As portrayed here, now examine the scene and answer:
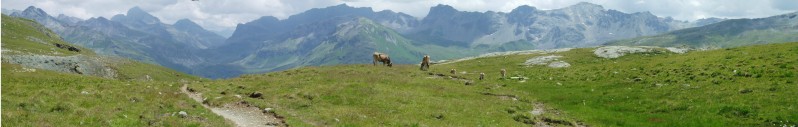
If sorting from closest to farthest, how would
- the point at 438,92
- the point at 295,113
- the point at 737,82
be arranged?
the point at 295,113 → the point at 737,82 → the point at 438,92

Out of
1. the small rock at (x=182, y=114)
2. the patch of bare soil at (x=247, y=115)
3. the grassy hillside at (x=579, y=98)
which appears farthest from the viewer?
the grassy hillside at (x=579, y=98)

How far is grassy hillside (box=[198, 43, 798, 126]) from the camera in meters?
27.5

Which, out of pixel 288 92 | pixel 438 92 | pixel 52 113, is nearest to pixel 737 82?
pixel 438 92

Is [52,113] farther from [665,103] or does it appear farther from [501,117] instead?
[665,103]

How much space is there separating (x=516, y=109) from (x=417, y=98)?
6.96 m

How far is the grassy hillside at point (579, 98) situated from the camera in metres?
27.5

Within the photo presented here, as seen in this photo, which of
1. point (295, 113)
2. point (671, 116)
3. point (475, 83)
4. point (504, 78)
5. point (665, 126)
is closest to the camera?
point (665, 126)

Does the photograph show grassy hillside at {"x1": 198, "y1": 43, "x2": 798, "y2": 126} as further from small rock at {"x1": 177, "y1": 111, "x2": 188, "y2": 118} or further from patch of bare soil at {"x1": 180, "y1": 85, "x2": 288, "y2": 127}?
small rock at {"x1": 177, "y1": 111, "x2": 188, "y2": 118}

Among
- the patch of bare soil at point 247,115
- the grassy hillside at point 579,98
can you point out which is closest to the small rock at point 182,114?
the patch of bare soil at point 247,115

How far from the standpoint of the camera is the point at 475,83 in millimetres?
54969

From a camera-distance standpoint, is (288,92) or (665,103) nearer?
(665,103)

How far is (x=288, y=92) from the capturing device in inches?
1547

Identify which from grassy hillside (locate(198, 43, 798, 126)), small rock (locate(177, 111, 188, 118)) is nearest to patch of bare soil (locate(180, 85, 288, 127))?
grassy hillside (locate(198, 43, 798, 126))

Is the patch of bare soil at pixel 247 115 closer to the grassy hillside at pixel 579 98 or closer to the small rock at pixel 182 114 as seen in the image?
the grassy hillside at pixel 579 98
